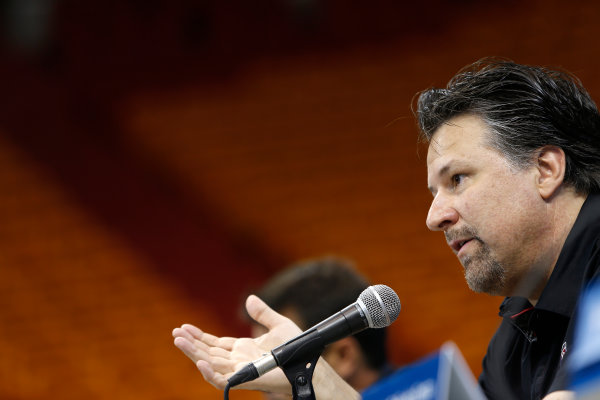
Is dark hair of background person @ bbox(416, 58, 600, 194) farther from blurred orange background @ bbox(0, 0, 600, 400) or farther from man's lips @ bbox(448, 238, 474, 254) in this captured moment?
blurred orange background @ bbox(0, 0, 600, 400)

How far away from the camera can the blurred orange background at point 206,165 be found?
4.95 meters

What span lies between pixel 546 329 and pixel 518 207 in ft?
0.80

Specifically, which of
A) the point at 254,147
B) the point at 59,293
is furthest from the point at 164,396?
the point at 254,147

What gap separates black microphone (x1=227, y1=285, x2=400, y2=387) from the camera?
130 cm

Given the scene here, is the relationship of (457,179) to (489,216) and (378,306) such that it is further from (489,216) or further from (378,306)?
(378,306)

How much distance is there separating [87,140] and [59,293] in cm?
151

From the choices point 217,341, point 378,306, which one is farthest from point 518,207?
point 217,341

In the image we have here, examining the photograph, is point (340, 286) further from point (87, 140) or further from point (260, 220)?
point (87, 140)

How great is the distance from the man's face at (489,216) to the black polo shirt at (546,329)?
0.23 feet

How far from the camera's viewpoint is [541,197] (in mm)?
1427

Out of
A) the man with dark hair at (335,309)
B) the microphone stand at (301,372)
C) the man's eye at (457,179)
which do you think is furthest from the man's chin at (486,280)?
the man with dark hair at (335,309)

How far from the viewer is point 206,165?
5965 mm

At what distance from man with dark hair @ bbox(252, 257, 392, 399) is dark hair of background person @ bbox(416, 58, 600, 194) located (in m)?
0.63

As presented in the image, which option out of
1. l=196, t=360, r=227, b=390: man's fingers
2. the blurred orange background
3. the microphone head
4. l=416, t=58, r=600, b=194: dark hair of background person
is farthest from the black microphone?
the blurred orange background
